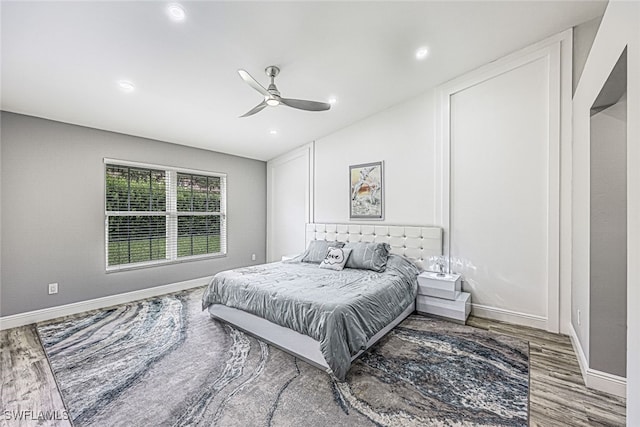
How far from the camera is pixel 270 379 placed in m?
2.29

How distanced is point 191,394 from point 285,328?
35.3 inches

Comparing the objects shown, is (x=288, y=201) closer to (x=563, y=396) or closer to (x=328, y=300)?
(x=328, y=300)

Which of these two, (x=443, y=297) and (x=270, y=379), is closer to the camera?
(x=270, y=379)

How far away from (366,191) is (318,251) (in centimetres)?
129

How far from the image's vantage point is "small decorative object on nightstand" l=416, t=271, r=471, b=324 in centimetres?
346

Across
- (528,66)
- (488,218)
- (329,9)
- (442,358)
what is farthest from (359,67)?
(442,358)

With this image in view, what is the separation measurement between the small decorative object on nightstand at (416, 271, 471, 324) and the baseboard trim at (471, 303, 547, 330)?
14cm

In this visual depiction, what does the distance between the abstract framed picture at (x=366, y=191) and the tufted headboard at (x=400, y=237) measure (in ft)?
0.73

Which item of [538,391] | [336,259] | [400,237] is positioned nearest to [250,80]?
[336,259]

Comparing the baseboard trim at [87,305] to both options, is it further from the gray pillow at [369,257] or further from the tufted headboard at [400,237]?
the gray pillow at [369,257]

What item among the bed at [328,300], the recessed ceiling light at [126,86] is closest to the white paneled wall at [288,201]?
the bed at [328,300]

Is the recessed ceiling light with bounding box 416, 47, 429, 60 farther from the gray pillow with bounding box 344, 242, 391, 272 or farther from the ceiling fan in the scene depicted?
the gray pillow with bounding box 344, 242, 391, 272

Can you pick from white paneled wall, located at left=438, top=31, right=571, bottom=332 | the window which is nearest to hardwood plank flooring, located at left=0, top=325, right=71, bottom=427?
the window

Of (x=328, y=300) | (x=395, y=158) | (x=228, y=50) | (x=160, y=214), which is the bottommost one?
(x=328, y=300)
